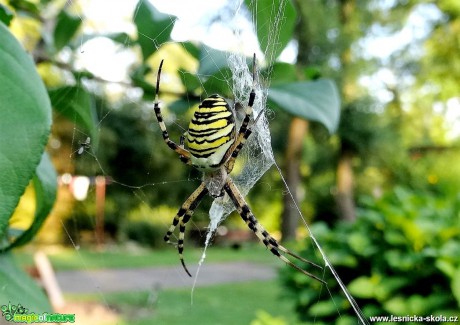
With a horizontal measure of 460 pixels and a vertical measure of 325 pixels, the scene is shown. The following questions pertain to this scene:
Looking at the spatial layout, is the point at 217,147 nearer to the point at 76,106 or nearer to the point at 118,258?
the point at 76,106

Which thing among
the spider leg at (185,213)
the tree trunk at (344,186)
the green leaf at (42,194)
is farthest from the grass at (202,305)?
the tree trunk at (344,186)

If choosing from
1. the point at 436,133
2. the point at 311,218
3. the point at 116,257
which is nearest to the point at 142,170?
the point at 116,257

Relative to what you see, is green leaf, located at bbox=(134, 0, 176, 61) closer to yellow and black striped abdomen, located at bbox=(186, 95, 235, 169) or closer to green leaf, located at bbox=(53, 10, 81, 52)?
yellow and black striped abdomen, located at bbox=(186, 95, 235, 169)

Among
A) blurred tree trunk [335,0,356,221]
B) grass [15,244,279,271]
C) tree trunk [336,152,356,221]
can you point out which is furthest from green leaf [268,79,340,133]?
tree trunk [336,152,356,221]

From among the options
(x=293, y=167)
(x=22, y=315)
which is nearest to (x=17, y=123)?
(x=22, y=315)

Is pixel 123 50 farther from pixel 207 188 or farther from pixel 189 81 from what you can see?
pixel 207 188
